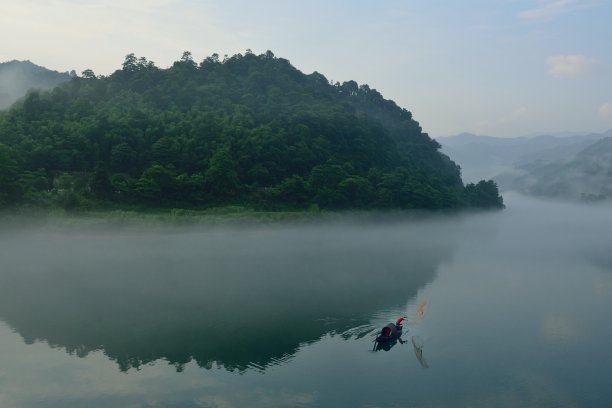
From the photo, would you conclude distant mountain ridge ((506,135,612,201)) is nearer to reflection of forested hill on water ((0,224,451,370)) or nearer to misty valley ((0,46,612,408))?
misty valley ((0,46,612,408))

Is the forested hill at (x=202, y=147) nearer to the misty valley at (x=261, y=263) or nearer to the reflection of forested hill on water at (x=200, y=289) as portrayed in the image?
the misty valley at (x=261, y=263)

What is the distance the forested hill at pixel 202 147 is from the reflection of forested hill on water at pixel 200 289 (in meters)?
6.18

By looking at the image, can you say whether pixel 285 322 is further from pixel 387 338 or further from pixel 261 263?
pixel 261 263

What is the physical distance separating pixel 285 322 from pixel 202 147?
36.9m

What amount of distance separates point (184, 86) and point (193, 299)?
178ft

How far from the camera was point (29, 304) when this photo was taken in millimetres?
29594

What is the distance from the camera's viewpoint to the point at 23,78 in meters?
116

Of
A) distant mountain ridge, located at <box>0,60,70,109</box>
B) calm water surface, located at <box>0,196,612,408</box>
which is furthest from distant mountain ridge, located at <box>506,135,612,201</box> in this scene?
distant mountain ridge, located at <box>0,60,70,109</box>

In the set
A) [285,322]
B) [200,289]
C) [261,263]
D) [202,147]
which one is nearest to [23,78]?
[202,147]

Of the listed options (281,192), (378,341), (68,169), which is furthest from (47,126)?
(378,341)

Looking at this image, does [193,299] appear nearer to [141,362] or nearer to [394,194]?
[141,362]

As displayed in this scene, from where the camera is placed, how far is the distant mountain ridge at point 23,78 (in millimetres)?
99512

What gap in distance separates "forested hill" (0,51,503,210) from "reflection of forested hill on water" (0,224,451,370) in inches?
243

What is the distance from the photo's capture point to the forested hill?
170 feet
